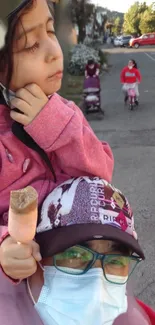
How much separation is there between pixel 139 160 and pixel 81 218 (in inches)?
246

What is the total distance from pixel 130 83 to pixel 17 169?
11.1 m

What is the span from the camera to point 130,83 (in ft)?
39.9

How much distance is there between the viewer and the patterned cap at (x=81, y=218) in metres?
1.24

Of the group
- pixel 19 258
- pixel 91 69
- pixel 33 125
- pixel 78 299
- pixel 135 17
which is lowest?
pixel 135 17

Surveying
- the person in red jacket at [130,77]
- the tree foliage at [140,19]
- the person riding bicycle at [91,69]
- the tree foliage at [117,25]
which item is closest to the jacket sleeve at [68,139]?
the person riding bicycle at [91,69]

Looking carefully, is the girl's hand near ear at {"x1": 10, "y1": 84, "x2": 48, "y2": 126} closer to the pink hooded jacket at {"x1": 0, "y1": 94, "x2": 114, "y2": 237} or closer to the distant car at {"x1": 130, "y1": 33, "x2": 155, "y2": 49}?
the pink hooded jacket at {"x1": 0, "y1": 94, "x2": 114, "y2": 237}

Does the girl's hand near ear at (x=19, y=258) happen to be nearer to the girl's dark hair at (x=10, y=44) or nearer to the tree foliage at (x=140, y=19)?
the girl's dark hair at (x=10, y=44)

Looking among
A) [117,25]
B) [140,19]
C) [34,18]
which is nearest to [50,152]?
[34,18]

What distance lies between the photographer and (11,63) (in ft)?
4.18

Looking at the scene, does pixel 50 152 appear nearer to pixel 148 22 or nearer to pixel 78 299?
pixel 78 299

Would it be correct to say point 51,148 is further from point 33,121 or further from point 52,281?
point 52,281

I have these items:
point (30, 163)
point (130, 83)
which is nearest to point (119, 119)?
point (130, 83)

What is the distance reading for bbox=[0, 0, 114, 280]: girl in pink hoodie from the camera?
49.0 inches

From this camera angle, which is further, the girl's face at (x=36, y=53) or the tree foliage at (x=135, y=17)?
the tree foliage at (x=135, y=17)
